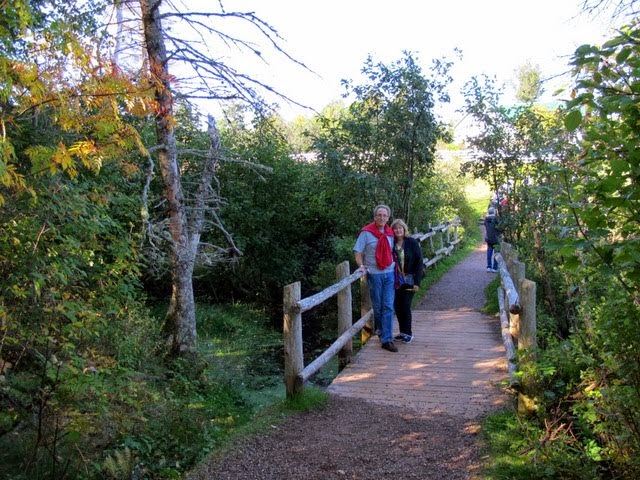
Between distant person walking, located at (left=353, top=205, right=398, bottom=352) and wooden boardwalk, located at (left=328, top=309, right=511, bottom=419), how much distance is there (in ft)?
1.39

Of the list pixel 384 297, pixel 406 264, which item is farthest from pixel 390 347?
pixel 406 264

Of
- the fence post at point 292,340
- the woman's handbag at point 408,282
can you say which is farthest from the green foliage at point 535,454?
the woman's handbag at point 408,282

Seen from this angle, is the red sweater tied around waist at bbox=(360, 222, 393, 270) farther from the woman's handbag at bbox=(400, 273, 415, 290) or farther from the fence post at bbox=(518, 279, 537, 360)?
the fence post at bbox=(518, 279, 537, 360)

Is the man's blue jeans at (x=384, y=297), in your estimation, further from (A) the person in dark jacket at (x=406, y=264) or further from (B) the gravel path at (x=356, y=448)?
(B) the gravel path at (x=356, y=448)

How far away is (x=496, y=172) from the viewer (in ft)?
37.6

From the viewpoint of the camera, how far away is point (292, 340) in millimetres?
5363

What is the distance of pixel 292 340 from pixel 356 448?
124 centimetres

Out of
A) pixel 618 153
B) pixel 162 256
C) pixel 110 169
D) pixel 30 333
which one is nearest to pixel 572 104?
pixel 618 153

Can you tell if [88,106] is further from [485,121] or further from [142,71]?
[485,121]

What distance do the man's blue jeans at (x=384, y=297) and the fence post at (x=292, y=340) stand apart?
72.8 inches

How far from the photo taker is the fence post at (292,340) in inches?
209

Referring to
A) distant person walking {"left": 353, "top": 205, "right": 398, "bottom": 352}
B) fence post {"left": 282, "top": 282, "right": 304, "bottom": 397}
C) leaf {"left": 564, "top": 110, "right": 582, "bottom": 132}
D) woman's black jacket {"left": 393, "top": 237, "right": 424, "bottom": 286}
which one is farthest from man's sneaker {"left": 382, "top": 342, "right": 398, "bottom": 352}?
leaf {"left": 564, "top": 110, "right": 582, "bottom": 132}

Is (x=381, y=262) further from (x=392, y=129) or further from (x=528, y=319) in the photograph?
(x=392, y=129)

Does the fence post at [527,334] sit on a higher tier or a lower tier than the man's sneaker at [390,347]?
higher
